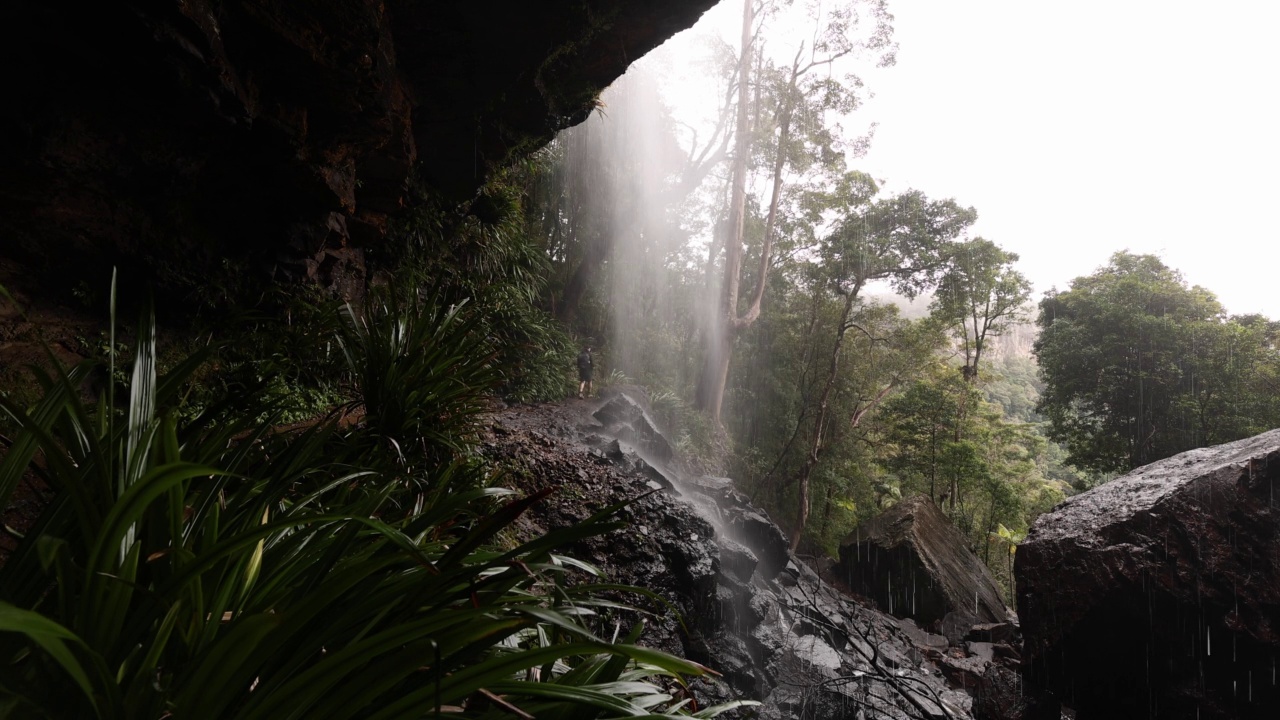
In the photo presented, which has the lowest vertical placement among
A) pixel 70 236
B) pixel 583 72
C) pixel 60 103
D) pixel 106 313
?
pixel 106 313

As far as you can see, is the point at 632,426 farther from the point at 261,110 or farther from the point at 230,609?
the point at 230,609

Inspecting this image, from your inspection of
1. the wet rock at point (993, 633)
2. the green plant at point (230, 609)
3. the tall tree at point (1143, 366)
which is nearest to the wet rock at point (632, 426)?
the wet rock at point (993, 633)

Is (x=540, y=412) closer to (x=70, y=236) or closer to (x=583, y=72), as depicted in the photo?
(x=583, y=72)

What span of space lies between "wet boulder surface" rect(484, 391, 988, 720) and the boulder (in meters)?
1.10

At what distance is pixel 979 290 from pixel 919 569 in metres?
7.40

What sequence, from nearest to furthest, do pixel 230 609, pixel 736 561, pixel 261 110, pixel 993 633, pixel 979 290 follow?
pixel 230 609, pixel 261 110, pixel 736 561, pixel 993 633, pixel 979 290

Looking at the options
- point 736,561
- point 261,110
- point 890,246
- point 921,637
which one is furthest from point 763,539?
point 890,246

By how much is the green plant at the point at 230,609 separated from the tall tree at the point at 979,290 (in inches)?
549

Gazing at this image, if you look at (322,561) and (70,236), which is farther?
(70,236)

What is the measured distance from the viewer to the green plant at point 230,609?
613 mm

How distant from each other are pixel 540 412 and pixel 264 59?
5029 millimetres

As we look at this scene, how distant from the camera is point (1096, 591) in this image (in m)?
5.04

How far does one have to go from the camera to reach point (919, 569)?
8.77 m

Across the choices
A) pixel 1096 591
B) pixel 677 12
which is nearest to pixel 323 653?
pixel 677 12
